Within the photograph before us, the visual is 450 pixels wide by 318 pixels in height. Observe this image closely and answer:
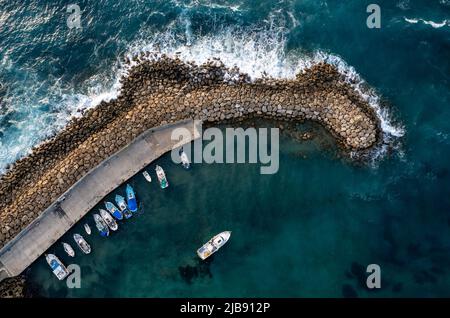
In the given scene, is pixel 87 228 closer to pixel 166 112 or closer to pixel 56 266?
pixel 56 266

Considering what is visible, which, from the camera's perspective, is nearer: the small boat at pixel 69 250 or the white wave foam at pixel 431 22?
the small boat at pixel 69 250

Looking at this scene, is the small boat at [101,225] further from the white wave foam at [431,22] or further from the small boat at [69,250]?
the white wave foam at [431,22]

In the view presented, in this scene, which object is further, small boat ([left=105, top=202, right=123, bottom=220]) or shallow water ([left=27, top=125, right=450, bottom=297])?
small boat ([left=105, top=202, right=123, bottom=220])

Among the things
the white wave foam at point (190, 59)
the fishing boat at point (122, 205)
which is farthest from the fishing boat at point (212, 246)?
the white wave foam at point (190, 59)

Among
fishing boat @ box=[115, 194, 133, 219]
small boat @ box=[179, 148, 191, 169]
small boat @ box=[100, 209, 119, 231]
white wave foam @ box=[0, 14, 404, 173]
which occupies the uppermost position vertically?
white wave foam @ box=[0, 14, 404, 173]

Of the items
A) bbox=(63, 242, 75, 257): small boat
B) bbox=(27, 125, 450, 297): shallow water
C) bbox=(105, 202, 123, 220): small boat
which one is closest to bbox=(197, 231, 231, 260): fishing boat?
bbox=(27, 125, 450, 297): shallow water

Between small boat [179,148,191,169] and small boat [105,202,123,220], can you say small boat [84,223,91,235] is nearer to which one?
small boat [105,202,123,220]

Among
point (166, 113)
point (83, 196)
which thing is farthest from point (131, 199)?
point (166, 113)
